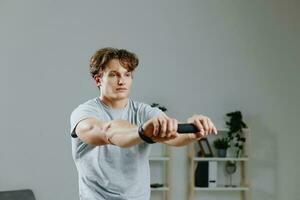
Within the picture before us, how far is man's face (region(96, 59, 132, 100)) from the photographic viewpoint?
2102mm

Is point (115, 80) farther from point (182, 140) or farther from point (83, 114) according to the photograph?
point (182, 140)

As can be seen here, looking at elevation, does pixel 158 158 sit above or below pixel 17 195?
above

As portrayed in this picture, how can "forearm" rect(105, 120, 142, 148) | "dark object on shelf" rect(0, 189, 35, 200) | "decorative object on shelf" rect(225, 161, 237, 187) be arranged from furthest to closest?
"decorative object on shelf" rect(225, 161, 237, 187) → "dark object on shelf" rect(0, 189, 35, 200) → "forearm" rect(105, 120, 142, 148)

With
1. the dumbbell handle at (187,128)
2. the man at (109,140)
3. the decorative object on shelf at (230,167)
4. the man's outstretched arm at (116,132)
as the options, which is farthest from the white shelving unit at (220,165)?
the dumbbell handle at (187,128)

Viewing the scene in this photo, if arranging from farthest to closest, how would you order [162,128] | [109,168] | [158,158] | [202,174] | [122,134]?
1. [202,174]
2. [158,158]
3. [109,168]
4. [122,134]
5. [162,128]

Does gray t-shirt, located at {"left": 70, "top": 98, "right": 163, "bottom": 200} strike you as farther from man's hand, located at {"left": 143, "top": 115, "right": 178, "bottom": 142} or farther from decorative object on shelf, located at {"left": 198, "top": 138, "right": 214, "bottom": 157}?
decorative object on shelf, located at {"left": 198, "top": 138, "right": 214, "bottom": 157}

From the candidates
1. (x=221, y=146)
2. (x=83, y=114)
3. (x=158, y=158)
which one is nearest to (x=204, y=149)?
(x=221, y=146)

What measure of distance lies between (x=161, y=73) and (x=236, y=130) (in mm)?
861

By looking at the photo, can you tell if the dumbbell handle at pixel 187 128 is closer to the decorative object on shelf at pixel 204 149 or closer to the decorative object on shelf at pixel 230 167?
the decorative object on shelf at pixel 204 149

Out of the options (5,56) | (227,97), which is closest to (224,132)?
(227,97)

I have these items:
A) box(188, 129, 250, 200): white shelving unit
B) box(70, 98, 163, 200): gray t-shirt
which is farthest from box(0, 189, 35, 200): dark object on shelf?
box(70, 98, 163, 200): gray t-shirt

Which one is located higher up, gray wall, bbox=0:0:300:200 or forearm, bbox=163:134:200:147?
gray wall, bbox=0:0:300:200

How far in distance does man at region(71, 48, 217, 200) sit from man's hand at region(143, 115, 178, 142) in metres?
0.24

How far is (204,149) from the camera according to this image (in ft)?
16.4
